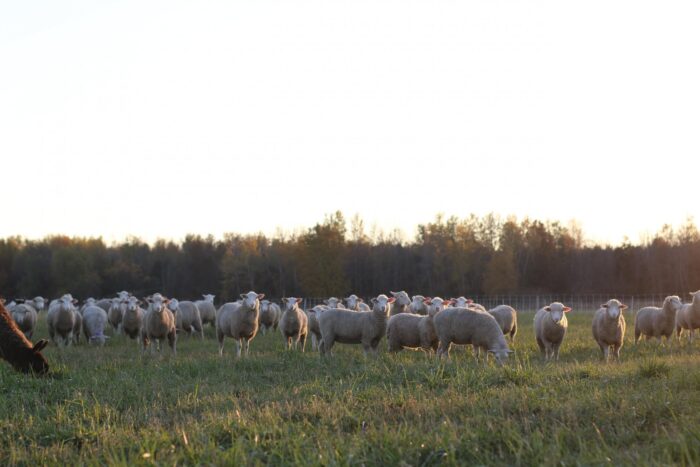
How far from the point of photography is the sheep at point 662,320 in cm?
2200

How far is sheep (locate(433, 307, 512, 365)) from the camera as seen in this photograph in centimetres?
1580

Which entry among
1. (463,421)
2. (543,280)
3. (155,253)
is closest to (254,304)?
(463,421)

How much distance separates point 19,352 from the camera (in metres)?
14.4

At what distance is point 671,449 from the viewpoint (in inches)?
243

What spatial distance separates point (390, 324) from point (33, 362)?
8108 mm

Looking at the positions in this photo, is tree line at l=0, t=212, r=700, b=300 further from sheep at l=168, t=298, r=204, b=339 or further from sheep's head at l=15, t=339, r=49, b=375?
sheep's head at l=15, t=339, r=49, b=375

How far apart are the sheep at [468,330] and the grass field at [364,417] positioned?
9.50ft

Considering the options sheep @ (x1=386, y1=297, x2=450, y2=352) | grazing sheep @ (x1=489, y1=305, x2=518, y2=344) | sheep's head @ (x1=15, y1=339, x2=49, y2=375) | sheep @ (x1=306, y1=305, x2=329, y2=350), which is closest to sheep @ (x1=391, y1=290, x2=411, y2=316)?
sheep @ (x1=306, y1=305, x2=329, y2=350)

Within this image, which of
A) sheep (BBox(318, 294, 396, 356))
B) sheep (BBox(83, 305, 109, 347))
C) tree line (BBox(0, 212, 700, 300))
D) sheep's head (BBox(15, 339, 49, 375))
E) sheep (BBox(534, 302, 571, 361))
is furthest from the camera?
tree line (BBox(0, 212, 700, 300))

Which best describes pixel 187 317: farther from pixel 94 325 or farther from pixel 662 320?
pixel 662 320

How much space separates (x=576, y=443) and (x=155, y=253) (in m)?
94.2

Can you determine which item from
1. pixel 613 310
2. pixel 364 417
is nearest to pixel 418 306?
pixel 613 310

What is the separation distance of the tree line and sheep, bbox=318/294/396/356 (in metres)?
44.9

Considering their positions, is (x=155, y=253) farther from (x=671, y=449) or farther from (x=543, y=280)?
(x=671, y=449)
